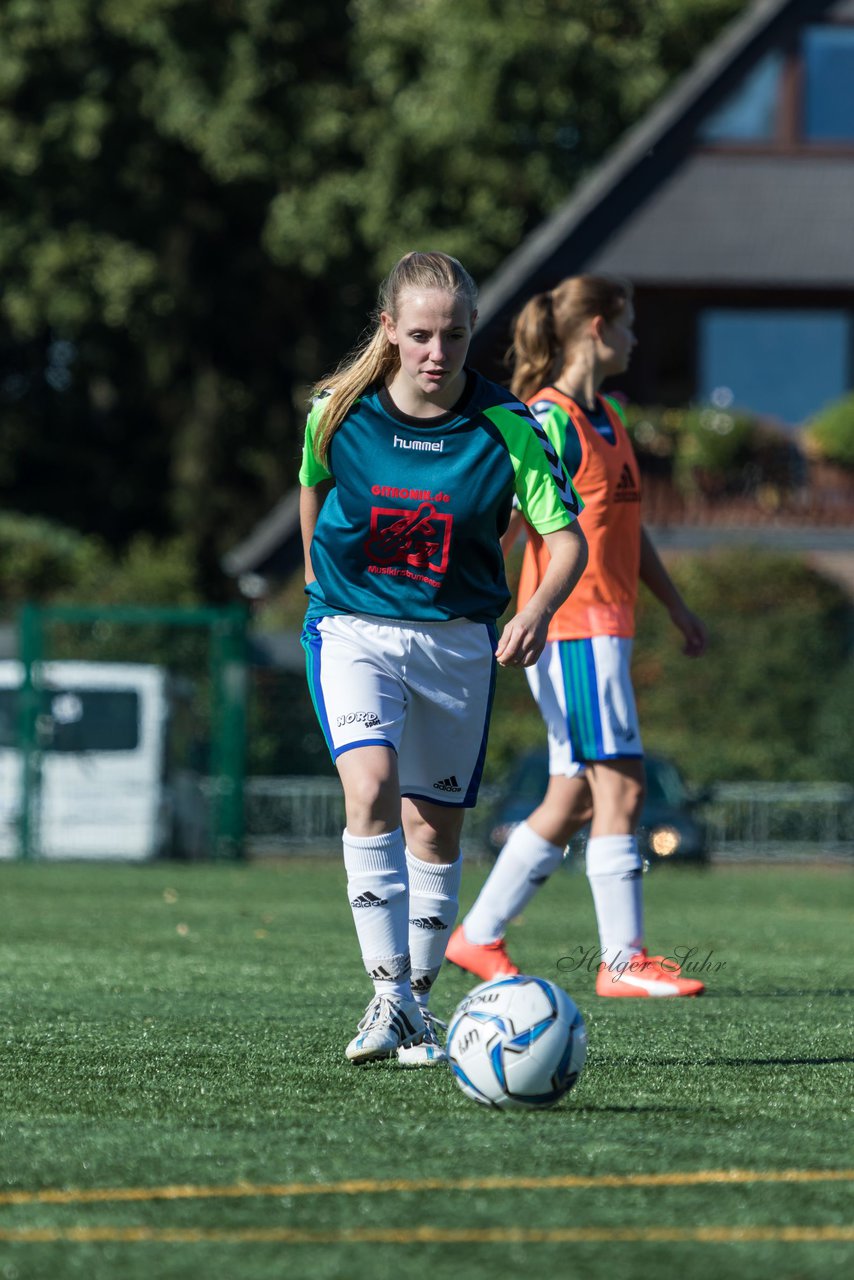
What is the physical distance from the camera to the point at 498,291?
25.8 meters

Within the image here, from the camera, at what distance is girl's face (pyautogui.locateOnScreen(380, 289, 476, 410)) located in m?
5.19

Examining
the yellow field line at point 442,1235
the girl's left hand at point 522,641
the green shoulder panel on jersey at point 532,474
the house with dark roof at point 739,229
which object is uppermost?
the house with dark roof at point 739,229

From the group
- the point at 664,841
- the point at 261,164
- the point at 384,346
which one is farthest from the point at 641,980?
the point at 261,164

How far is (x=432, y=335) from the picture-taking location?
17.1ft

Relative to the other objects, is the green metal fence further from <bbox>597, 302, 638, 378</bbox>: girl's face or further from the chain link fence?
<bbox>597, 302, 638, 378</bbox>: girl's face

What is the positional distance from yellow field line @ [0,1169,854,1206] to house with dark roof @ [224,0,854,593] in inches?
876

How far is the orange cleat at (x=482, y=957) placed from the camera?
7227 mm

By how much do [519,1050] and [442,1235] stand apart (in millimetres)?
1231

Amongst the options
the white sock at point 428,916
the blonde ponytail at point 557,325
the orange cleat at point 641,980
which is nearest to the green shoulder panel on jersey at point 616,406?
the blonde ponytail at point 557,325

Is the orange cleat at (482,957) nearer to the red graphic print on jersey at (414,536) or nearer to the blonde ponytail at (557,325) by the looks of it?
the blonde ponytail at (557,325)

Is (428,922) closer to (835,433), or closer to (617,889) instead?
(617,889)

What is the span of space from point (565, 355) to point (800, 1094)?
3.21 meters

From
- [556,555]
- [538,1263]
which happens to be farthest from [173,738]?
[538,1263]

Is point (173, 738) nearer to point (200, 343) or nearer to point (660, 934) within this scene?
point (660, 934)
